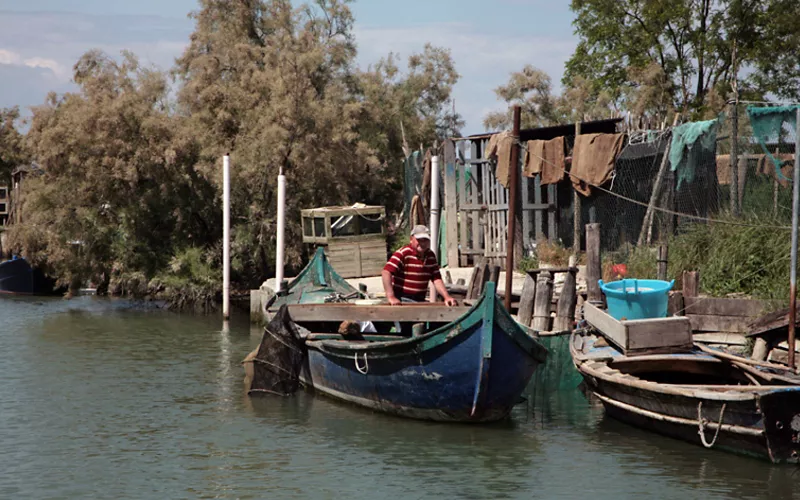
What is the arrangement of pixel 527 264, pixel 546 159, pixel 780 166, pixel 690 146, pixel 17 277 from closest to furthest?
1. pixel 780 166
2. pixel 690 146
3. pixel 546 159
4. pixel 527 264
5. pixel 17 277

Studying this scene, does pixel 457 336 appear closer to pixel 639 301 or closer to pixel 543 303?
pixel 639 301

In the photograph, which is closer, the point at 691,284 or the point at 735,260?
the point at 691,284

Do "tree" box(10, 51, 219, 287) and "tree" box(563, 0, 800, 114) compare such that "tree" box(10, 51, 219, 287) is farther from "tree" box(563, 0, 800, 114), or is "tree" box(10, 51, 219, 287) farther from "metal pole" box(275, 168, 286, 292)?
"tree" box(563, 0, 800, 114)

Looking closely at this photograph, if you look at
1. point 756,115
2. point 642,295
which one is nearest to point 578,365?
point 642,295

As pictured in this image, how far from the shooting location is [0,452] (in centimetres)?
1135

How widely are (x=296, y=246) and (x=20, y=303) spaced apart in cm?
858

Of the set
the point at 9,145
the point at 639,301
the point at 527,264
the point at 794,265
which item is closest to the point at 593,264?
the point at 639,301

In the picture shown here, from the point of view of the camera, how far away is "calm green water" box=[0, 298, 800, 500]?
977cm

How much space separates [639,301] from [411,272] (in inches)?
118

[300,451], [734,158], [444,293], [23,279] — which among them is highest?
[734,158]

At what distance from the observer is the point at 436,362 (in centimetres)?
1170

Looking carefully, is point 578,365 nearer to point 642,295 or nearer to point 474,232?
point 642,295

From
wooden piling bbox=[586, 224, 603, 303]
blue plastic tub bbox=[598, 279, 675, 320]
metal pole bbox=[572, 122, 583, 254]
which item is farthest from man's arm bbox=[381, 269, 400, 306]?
metal pole bbox=[572, 122, 583, 254]

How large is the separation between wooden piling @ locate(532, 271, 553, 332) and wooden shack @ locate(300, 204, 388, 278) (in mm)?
10876
